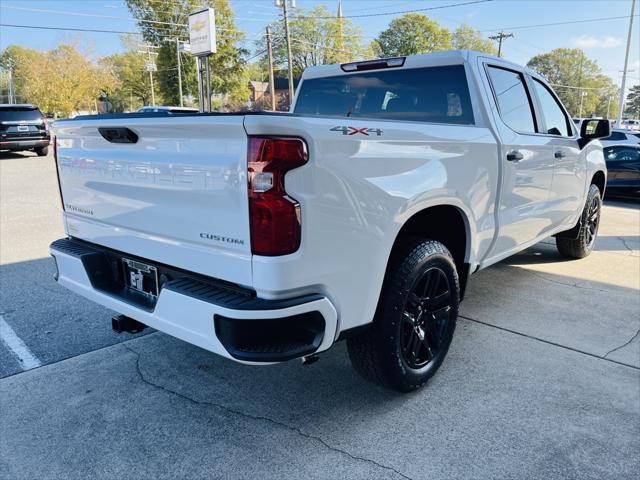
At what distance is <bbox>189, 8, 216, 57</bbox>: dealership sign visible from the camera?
2641cm

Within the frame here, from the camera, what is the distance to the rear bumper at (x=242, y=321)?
2.03 m

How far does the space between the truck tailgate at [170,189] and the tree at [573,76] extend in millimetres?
A: 106561

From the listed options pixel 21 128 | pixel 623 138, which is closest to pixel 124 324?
pixel 623 138

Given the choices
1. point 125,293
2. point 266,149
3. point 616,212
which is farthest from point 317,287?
point 616,212

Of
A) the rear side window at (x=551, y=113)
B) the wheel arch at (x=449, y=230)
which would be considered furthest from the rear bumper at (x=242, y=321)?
the rear side window at (x=551, y=113)

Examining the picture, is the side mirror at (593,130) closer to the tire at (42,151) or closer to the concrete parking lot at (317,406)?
the concrete parking lot at (317,406)

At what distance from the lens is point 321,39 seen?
223 feet

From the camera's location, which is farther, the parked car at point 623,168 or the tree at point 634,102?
the tree at point 634,102

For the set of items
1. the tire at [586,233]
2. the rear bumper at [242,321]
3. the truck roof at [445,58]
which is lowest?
the tire at [586,233]

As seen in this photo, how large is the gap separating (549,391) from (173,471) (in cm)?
216

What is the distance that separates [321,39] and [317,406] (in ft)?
232

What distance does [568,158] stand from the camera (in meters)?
4.67

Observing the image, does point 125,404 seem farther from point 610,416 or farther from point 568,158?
point 568,158

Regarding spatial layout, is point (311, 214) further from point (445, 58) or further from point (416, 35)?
point (416, 35)
